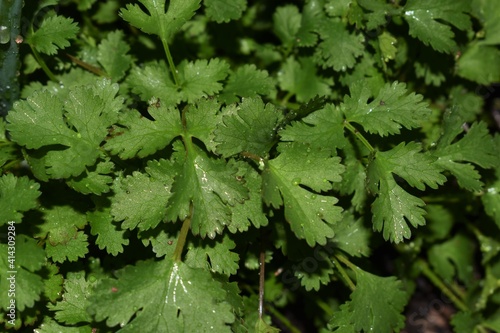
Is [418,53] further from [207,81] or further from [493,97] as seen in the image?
[207,81]

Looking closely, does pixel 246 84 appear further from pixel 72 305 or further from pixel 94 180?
pixel 72 305

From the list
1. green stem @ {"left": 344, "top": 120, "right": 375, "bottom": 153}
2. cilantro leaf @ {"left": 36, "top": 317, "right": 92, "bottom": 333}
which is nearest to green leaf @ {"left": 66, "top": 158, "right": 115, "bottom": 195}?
cilantro leaf @ {"left": 36, "top": 317, "right": 92, "bottom": 333}

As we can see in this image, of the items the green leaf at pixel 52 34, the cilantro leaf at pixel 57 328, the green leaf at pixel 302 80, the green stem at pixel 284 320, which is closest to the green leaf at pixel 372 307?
the green stem at pixel 284 320

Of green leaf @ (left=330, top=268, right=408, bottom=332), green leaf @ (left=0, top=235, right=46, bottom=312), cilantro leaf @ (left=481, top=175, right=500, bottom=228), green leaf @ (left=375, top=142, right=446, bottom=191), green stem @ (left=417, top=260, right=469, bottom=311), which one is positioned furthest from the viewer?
green stem @ (left=417, top=260, right=469, bottom=311)

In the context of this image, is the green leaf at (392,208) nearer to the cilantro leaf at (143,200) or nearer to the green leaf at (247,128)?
the green leaf at (247,128)

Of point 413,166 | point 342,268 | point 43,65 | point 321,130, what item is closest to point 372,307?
point 342,268

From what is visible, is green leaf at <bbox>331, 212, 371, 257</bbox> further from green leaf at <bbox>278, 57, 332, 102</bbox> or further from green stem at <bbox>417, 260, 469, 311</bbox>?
green stem at <bbox>417, 260, 469, 311</bbox>
